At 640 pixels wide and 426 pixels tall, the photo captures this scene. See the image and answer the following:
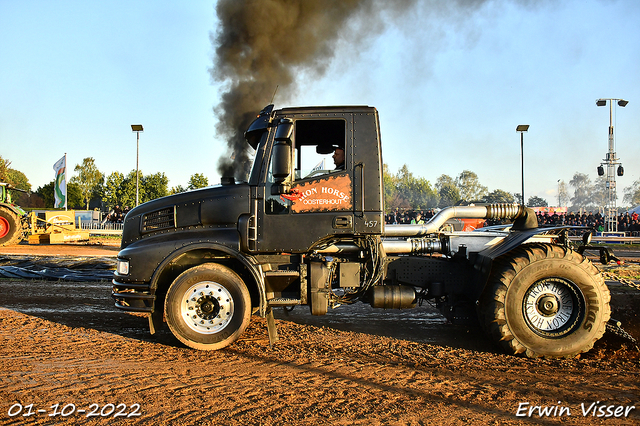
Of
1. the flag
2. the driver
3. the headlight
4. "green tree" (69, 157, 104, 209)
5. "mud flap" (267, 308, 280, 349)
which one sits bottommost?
"mud flap" (267, 308, 280, 349)

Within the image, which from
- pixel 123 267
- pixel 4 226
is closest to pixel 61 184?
pixel 4 226

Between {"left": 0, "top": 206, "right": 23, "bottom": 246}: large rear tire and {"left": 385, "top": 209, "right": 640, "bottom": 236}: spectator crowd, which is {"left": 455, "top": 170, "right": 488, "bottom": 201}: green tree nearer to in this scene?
{"left": 385, "top": 209, "right": 640, "bottom": 236}: spectator crowd

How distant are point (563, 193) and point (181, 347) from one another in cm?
19903

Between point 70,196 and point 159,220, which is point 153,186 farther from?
point 159,220

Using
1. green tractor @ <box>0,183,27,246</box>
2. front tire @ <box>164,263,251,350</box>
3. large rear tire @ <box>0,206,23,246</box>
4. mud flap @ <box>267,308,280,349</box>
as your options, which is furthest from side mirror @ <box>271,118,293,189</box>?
large rear tire @ <box>0,206,23,246</box>

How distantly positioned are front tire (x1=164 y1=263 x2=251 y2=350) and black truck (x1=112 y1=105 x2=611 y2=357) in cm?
1

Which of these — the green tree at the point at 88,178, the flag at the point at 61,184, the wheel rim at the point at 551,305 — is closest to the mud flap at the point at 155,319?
the wheel rim at the point at 551,305

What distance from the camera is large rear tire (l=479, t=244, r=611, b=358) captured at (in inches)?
202

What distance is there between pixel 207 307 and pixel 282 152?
2.10 m

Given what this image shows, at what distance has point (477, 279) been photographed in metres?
5.66

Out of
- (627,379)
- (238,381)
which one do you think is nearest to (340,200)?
(238,381)

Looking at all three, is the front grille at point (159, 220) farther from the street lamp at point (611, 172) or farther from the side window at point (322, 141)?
the street lamp at point (611, 172)

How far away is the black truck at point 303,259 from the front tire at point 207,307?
0.04 feet

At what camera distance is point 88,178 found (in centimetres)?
5619
